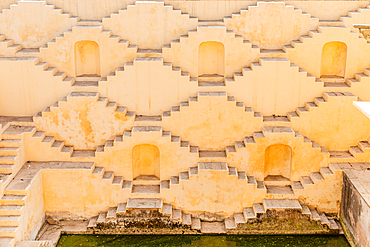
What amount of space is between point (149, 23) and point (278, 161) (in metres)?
5.60

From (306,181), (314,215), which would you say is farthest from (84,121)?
(314,215)

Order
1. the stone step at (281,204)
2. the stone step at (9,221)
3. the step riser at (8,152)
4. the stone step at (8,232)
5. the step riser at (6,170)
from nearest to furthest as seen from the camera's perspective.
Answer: the stone step at (8,232)
the stone step at (9,221)
the step riser at (6,170)
the step riser at (8,152)
the stone step at (281,204)

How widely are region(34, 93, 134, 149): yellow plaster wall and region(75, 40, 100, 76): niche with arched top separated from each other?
49.1 inches

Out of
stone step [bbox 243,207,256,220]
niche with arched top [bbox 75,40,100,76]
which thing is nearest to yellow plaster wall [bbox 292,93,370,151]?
stone step [bbox 243,207,256,220]

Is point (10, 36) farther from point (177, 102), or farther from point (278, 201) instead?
point (278, 201)

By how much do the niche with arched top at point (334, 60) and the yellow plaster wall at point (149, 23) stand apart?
4055mm

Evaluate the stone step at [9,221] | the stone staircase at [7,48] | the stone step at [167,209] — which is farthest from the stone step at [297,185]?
the stone staircase at [7,48]

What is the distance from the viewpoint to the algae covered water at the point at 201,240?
13.0 meters

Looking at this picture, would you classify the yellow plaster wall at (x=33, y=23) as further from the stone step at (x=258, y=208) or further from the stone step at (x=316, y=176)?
the stone step at (x=316, y=176)

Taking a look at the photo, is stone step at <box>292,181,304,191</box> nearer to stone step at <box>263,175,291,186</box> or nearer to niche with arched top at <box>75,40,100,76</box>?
stone step at <box>263,175,291,186</box>

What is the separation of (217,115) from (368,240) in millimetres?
5111

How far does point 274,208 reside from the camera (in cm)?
1320

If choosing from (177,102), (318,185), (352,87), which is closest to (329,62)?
(352,87)

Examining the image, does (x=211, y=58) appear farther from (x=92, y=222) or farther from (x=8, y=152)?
(x=8, y=152)
